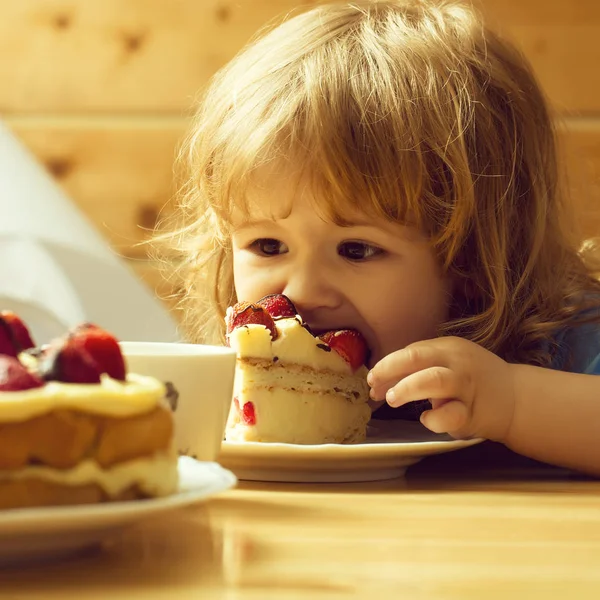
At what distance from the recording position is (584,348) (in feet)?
4.22

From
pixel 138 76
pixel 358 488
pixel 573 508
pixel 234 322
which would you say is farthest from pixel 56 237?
pixel 573 508

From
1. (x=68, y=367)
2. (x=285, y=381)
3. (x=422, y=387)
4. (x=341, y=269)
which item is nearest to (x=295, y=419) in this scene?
(x=285, y=381)

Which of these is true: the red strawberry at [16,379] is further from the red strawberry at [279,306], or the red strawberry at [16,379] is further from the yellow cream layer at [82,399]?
the red strawberry at [279,306]

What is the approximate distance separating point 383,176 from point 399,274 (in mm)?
128

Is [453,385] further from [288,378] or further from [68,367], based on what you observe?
[68,367]

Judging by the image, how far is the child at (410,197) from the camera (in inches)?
47.2

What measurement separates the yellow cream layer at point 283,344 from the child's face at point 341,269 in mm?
155

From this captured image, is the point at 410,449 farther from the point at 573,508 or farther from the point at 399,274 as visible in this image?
the point at 399,274

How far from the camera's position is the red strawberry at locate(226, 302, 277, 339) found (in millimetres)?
1025

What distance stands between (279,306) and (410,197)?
0.23 m

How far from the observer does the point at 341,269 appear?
48.1 inches

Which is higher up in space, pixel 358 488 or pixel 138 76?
pixel 138 76

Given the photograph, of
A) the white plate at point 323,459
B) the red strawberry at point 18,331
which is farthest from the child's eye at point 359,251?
the red strawberry at point 18,331

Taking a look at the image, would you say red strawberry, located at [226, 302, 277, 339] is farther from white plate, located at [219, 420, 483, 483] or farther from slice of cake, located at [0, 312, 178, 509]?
slice of cake, located at [0, 312, 178, 509]
